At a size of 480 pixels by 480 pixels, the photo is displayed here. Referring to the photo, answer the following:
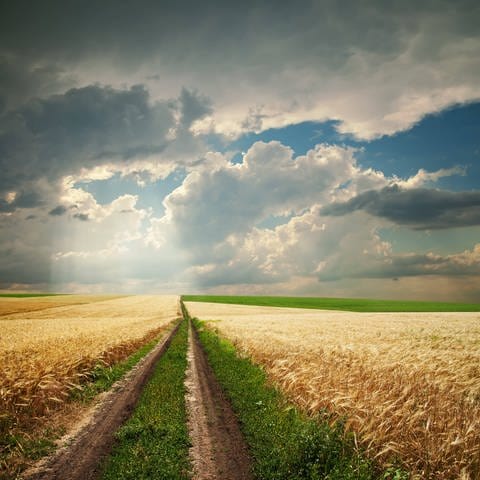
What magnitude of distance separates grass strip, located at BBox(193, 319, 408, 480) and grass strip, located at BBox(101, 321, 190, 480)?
1701mm

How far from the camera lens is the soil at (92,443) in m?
7.32

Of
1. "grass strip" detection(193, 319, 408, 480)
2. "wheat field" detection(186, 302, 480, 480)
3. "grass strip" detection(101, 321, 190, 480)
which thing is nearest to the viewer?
"wheat field" detection(186, 302, 480, 480)

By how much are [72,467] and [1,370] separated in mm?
6091

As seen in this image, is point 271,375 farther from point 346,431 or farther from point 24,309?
point 24,309

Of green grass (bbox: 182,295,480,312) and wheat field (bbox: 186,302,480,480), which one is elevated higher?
wheat field (bbox: 186,302,480,480)

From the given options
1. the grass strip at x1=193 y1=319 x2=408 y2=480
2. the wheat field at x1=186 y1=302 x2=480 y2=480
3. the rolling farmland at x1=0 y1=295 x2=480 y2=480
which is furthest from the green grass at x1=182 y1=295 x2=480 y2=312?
the grass strip at x1=193 y1=319 x2=408 y2=480

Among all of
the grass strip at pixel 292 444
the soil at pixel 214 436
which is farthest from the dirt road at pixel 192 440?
the grass strip at pixel 292 444

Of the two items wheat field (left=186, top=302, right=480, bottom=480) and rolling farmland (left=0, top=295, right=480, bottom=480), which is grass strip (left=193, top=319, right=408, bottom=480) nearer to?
rolling farmland (left=0, top=295, right=480, bottom=480)

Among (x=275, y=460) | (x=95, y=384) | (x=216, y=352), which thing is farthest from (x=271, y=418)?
(x=216, y=352)

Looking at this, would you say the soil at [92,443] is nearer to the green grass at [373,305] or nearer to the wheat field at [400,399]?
the wheat field at [400,399]

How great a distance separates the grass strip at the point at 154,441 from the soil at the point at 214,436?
10.7 inches

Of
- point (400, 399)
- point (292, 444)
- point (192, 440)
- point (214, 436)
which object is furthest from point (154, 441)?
point (400, 399)

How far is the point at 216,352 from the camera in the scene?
23.1 m

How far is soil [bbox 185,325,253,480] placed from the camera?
288 inches
